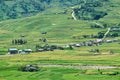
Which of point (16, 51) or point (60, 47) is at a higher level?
point (60, 47)

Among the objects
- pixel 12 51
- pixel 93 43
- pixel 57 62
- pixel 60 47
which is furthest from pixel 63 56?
pixel 93 43

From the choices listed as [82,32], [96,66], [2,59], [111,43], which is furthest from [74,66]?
[82,32]

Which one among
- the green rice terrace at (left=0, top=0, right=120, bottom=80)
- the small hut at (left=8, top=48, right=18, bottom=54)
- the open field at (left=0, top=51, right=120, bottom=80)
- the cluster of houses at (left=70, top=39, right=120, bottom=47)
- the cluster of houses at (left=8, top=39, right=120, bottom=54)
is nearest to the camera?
the open field at (left=0, top=51, right=120, bottom=80)

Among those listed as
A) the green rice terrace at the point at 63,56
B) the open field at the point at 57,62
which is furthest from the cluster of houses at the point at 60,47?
the open field at the point at 57,62

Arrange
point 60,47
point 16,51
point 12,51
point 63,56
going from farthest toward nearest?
point 60,47 → point 16,51 → point 12,51 → point 63,56

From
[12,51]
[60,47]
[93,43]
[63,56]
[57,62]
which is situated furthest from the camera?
[93,43]

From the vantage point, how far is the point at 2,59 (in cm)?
13462

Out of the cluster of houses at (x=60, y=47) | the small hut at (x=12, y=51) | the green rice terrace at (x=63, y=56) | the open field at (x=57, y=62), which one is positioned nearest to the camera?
the open field at (x=57, y=62)

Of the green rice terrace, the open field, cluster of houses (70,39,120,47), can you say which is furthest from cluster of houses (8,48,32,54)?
cluster of houses (70,39,120,47)

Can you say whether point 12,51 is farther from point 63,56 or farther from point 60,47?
point 63,56

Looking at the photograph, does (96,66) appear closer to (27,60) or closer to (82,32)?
(27,60)

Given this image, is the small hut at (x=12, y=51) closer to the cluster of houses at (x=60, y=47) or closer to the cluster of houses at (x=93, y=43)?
the cluster of houses at (x=60, y=47)

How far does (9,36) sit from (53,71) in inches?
3535

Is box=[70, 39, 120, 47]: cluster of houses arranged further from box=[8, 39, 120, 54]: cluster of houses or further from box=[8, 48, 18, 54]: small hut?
box=[8, 48, 18, 54]: small hut
